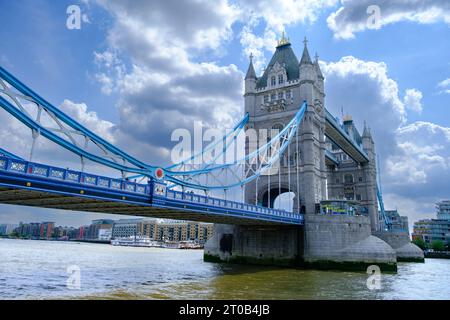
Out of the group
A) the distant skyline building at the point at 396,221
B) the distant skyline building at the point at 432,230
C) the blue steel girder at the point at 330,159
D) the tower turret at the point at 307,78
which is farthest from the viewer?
the distant skyline building at the point at 432,230

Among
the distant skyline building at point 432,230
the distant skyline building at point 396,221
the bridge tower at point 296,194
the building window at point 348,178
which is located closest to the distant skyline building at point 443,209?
the distant skyline building at point 432,230

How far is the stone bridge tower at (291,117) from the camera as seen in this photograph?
39.8 meters

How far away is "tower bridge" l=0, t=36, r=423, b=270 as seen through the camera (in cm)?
1553

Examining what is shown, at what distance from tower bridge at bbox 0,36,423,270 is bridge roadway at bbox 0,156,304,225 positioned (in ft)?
0.15

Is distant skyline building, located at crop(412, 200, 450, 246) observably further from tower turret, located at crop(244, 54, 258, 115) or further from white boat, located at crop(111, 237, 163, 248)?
tower turret, located at crop(244, 54, 258, 115)

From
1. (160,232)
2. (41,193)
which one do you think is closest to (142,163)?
(41,193)

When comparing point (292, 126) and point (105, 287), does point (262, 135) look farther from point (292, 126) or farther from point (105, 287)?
point (105, 287)

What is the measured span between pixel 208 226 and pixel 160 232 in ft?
72.6

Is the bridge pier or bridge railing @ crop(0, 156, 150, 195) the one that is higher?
bridge railing @ crop(0, 156, 150, 195)

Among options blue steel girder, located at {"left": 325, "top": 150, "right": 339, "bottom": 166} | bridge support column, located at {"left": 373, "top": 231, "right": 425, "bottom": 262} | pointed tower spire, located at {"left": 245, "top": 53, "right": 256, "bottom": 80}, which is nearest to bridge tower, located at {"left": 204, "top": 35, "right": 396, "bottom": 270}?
pointed tower spire, located at {"left": 245, "top": 53, "right": 256, "bottom": 80}

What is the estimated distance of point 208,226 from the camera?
13950 centimetres

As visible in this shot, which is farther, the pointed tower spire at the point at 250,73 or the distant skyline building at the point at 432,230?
the distant skyline building at the point at 432,230

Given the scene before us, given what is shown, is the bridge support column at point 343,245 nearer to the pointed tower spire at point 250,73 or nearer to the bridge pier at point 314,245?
the bridge pier at point 314,245

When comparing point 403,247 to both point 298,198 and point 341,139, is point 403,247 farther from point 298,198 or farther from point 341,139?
point 298,198
